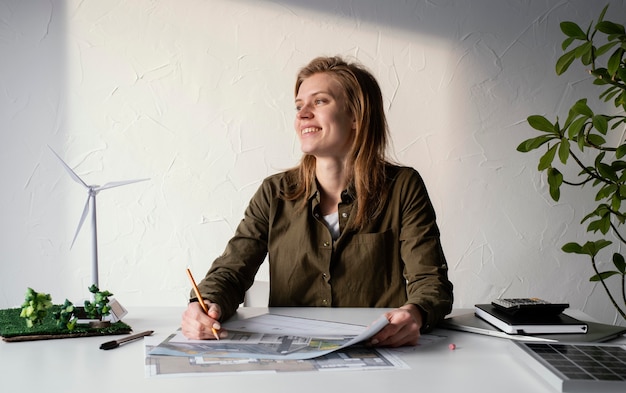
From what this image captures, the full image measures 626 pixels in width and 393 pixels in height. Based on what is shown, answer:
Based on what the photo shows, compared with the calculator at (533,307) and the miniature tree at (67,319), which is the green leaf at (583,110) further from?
the miniature tree at (67,319)

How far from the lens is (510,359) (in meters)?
1.14

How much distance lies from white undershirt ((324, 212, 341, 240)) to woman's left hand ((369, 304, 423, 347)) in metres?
0.62

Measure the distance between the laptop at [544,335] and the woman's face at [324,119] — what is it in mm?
655

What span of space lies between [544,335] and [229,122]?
1.72 meters

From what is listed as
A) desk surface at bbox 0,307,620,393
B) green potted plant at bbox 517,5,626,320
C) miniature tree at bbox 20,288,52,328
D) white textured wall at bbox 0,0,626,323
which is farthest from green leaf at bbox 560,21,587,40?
miniature tree at bbox 20,288,52,328

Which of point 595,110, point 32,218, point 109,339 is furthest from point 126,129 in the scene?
point 595,110

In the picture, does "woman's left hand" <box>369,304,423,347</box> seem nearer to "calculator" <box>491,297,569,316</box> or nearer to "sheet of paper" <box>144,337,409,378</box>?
"sheet of paper" <box>144,337,409,378</box>

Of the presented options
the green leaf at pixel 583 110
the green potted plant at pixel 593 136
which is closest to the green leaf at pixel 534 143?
the green potted plant at pixel 593 136

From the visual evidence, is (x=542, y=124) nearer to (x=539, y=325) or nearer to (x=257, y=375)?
(x=539, y=325)

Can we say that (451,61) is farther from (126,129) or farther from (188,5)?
(126,129)

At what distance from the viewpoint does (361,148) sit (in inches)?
74.5

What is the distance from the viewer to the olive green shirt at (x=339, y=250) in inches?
70.7

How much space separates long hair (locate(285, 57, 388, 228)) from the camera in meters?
1.84

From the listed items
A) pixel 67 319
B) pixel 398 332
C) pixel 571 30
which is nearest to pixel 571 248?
pixel 571 30
